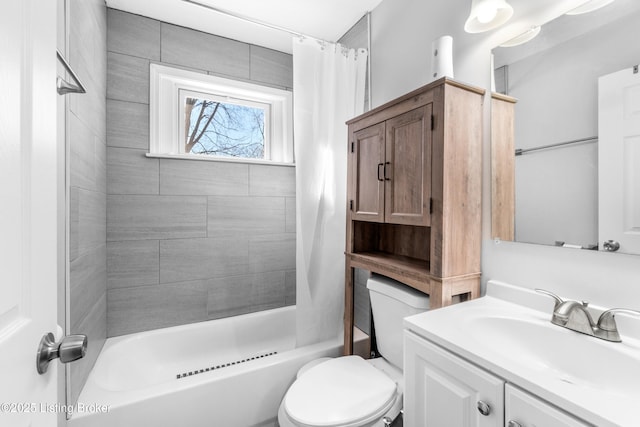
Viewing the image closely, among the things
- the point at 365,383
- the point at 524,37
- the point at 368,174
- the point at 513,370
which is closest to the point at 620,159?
the point at 524,37

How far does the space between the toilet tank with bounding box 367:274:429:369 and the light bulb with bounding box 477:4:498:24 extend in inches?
46.7

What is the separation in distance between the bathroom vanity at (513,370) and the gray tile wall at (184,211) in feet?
5.10

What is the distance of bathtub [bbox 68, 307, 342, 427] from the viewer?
50.6 inches

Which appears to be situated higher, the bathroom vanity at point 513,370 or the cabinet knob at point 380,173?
the cabinet knob at point 380,173

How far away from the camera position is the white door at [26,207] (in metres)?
0.39

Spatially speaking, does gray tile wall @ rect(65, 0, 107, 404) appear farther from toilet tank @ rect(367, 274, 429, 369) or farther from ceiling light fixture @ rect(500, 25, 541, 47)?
ceiling light fixture @ rect(500, 25, 541, 47)

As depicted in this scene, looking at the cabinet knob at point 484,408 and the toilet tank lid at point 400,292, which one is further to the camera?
the toilet tank lid at point 400,292

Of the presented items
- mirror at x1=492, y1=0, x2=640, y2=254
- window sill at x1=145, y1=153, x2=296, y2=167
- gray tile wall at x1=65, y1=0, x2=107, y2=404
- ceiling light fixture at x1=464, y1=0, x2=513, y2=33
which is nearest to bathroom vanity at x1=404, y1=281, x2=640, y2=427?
mirror at x1=492, y1=0, x2=640, y2=254

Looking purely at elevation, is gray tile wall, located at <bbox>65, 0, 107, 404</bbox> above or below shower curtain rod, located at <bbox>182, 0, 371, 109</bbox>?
below

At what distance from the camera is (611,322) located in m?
0.82

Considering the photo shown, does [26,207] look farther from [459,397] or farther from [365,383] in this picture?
[365,383]

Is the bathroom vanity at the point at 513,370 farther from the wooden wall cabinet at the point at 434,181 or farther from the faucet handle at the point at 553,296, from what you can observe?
the wooden wall cabinet at the point at 434,181

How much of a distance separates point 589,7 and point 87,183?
7.19 ft

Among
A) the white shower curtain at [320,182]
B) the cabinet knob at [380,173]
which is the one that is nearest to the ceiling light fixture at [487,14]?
the cabinet knob at [380,173]
